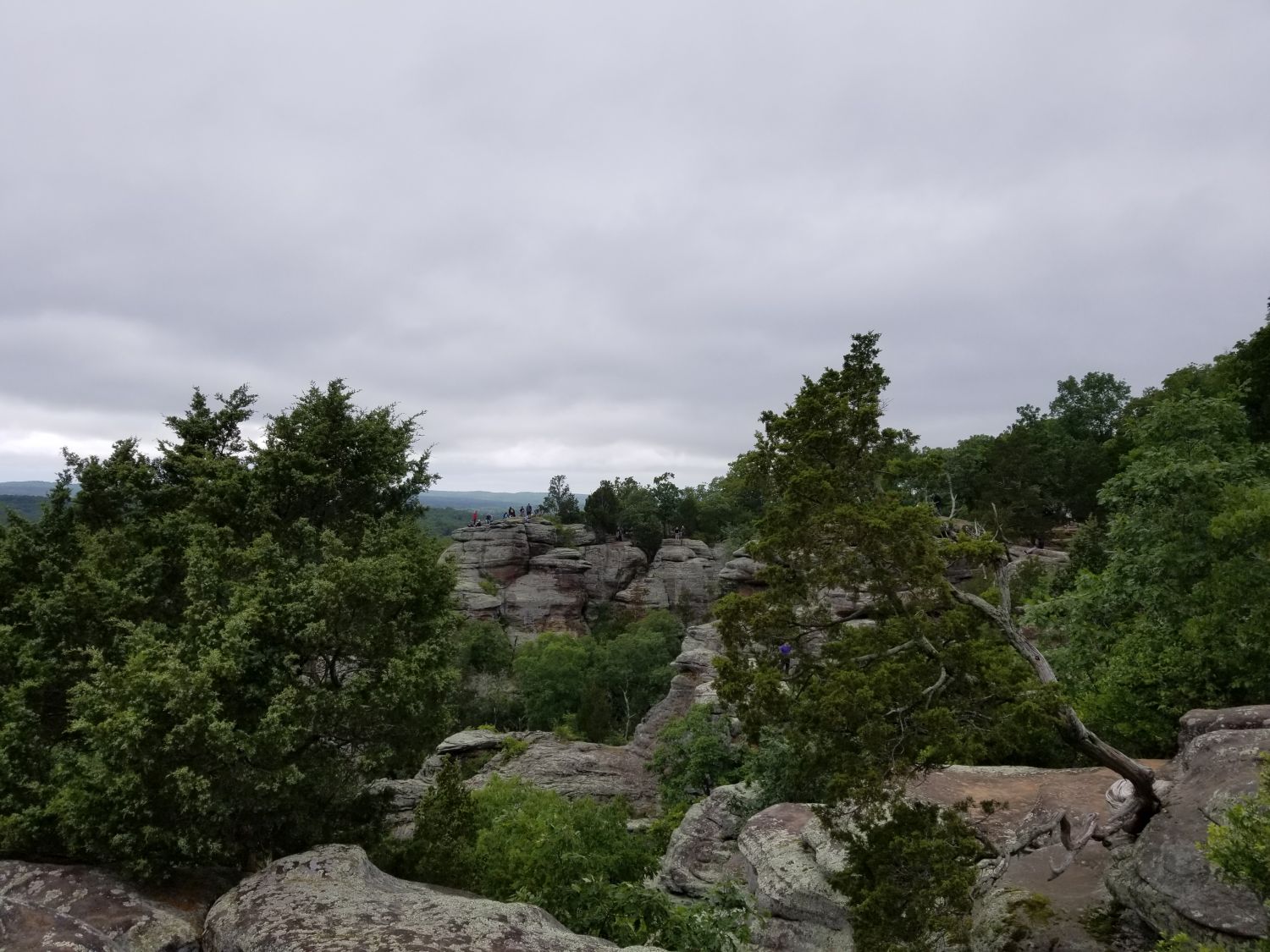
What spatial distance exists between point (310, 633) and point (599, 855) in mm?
5681

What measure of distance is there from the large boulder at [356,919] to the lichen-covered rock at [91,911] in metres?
0.67

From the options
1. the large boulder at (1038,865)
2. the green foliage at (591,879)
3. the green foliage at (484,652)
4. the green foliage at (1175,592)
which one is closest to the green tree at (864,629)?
the large boulder at (1038,865)

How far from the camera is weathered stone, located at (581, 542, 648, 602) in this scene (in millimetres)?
60344

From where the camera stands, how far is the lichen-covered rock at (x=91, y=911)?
27.8ft

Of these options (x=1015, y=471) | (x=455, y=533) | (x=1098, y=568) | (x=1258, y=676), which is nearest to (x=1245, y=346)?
(x=1015, y=471)

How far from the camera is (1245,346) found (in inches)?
1324

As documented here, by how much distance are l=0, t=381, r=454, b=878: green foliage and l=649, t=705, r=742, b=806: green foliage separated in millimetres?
14015

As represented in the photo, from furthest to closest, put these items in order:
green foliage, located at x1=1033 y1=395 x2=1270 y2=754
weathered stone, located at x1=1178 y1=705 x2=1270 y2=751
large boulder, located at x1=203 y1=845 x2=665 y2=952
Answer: green foliage, located at x1=1033 y1=395 x2=1270 y2=754, weathered stone, located at x1=1178 y1=705 x2=1270 y2=751, large boulder, located at x1=203 y1=845 x2=665 y2=952

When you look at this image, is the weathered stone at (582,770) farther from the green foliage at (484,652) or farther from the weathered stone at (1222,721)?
the weathered stone at (1222,721)

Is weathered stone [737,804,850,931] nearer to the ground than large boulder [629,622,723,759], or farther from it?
farther from it

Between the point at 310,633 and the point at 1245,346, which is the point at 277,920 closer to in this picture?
the point at 310,633

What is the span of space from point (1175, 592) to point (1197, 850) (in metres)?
10.8

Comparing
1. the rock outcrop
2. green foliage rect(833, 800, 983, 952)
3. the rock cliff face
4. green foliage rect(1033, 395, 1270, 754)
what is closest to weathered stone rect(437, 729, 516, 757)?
the rock outcrop

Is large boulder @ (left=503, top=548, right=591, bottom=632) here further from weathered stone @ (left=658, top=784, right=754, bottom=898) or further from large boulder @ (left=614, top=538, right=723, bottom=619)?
weathered stone @ (left=658, top=784, right=754, bottom=898)
